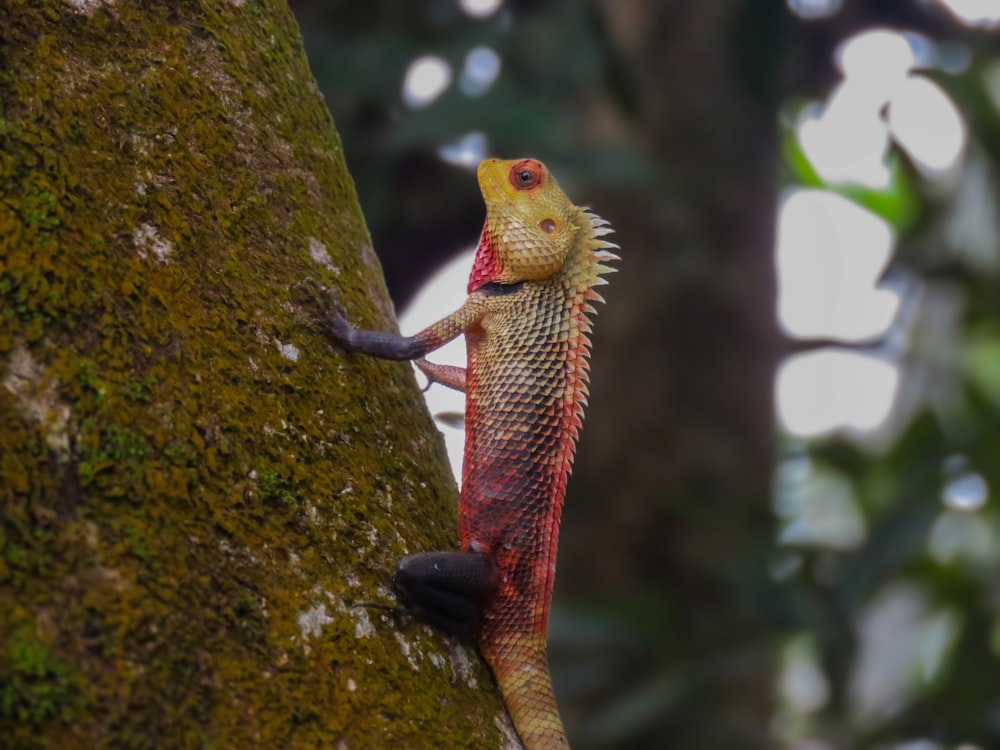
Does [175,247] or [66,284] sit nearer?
[66,284]

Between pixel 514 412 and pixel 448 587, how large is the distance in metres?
0.88

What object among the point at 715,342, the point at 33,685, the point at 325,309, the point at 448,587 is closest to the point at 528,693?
the point at 448,587

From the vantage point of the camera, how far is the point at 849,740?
238 inches

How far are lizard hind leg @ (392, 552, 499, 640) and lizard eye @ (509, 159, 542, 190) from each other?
1.47m

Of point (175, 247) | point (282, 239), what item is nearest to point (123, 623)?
point (175, 247)

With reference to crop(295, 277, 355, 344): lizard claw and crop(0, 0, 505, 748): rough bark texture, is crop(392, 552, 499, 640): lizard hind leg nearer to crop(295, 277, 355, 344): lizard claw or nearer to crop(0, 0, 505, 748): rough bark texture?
crop(0, 0, 505, 748): rough bark texture

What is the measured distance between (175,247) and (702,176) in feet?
20.5

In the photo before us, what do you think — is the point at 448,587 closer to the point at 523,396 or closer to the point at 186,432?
the point at 186,432

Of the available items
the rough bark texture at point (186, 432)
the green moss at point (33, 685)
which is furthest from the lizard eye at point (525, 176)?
the green moss at point (33, 685)

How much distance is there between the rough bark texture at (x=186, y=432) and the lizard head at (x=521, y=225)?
1039 millimetres

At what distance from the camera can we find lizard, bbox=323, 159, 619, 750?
261 centimetres

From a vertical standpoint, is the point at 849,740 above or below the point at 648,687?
below

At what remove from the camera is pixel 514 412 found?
3252 millimetres

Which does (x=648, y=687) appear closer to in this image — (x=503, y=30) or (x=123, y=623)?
(x=503, y=30)
